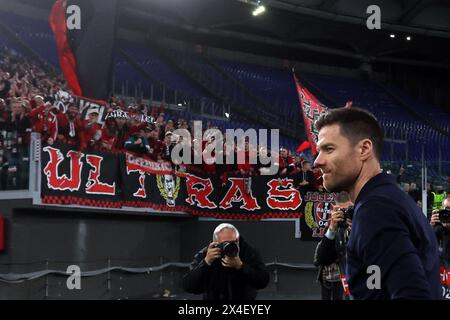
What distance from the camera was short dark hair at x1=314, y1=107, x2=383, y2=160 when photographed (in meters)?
2.52

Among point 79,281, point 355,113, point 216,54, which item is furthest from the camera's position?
point 216,54

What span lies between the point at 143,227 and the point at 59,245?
2.44 metres

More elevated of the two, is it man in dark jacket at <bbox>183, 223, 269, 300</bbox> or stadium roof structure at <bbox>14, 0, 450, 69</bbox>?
stadium roof structure at <bbox>14, 0, 450, 69</bbox>

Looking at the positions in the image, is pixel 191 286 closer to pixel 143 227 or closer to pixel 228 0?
pixel 143 227

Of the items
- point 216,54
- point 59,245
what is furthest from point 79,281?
point 216,54

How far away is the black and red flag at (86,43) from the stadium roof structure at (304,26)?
12653mm

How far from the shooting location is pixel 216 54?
96.3 ft

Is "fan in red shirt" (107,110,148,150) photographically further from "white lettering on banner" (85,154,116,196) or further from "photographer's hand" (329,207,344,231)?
"photographer's hand" (329,207,344,231)

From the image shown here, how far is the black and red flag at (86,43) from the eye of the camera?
35.5 feet

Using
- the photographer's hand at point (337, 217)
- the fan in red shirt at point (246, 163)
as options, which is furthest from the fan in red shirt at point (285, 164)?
the photographer's hand at point (337, 217)

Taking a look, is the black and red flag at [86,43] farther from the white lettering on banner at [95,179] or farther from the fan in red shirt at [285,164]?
the fan in red shirt at [285,164]

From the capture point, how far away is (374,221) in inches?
87.7

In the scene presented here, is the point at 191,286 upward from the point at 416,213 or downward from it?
downward

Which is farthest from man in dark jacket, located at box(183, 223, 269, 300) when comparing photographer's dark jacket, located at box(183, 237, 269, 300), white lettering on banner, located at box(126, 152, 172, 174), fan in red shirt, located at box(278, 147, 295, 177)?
fan in red shirt, located at box(278, 147, 295, 177)
